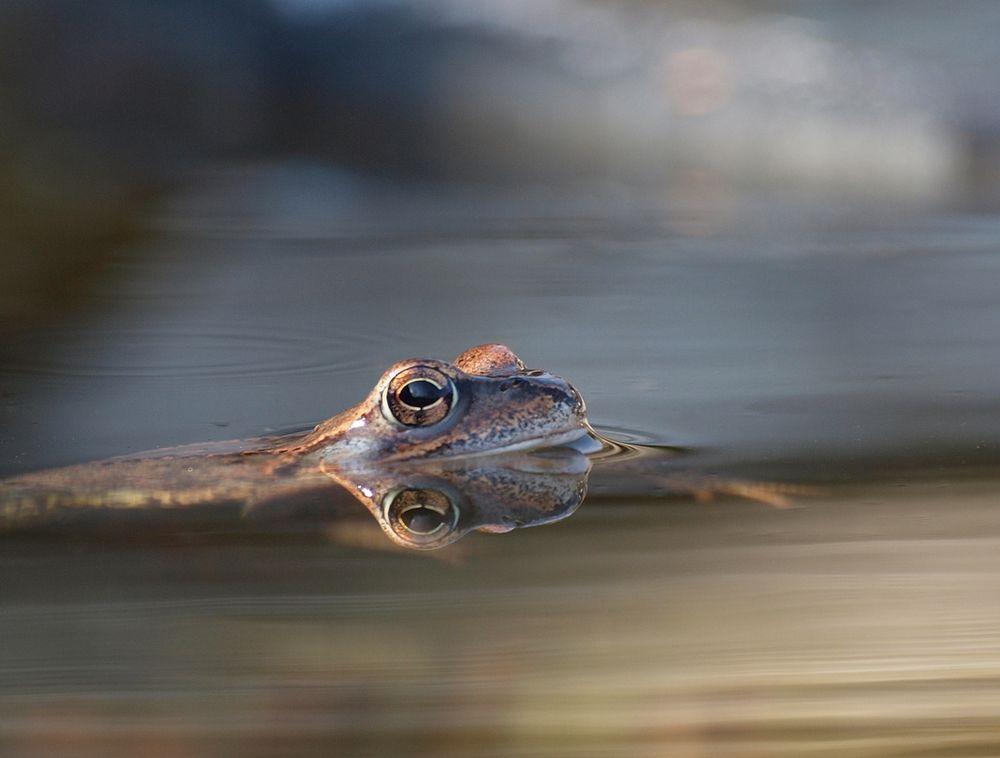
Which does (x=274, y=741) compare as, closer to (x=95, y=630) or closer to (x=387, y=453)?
(x=95, y=630)

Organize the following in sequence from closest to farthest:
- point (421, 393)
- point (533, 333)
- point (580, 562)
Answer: point (580, 562)
point (421, 393)
point (533, 333)

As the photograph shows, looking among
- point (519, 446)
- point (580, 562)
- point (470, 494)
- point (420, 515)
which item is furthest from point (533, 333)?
point (580, 562)

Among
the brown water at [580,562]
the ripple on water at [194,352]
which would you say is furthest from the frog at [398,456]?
the ripple on water at [194,352]

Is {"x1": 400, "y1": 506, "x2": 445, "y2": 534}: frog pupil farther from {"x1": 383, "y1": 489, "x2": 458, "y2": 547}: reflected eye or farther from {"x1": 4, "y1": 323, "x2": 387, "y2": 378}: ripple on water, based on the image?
{"x1": 4, "y1": 323, "x2": 387, "y2": 378}: ripple on water

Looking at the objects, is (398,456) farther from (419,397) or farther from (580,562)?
(580,562)

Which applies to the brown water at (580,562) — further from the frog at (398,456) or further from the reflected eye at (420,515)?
the frog at (398,456)
